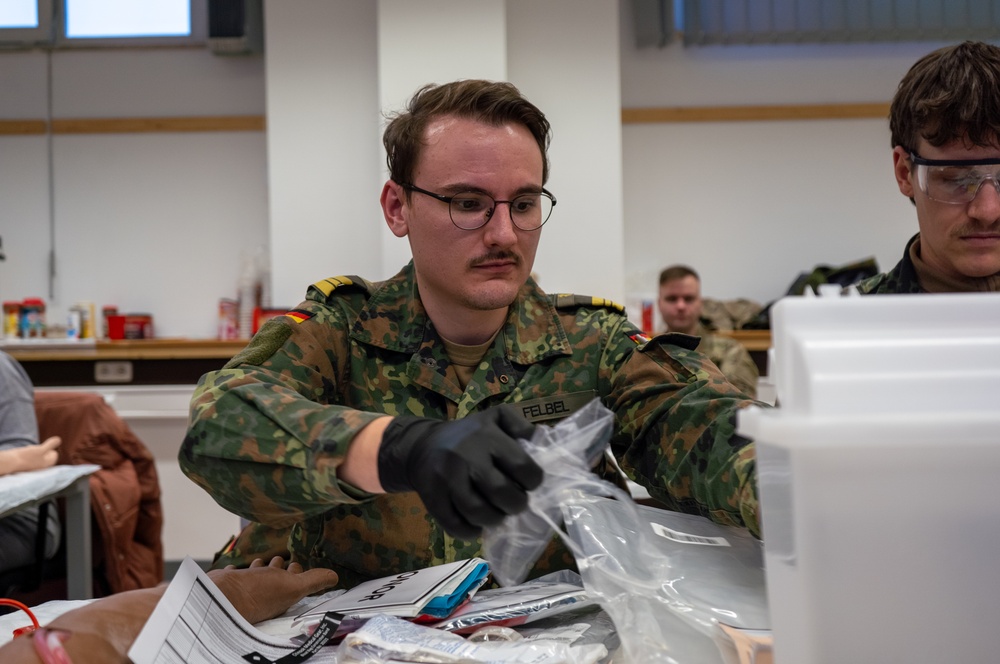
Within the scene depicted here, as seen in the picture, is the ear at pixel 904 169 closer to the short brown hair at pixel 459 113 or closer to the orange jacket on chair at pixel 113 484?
the short brown hair at pixel 459 113

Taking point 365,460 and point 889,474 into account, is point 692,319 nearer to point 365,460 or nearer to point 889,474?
point 365,460

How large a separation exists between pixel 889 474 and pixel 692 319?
139 inches

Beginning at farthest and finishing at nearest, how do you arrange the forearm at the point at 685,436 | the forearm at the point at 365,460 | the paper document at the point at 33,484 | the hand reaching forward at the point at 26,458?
the hand reaching forward at the point at 26,458 → the paper document at the point at 33,484 → the forearm at the point at 685,436 → the forearm at the point at 365,460

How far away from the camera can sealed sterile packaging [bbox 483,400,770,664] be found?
83 centimetres

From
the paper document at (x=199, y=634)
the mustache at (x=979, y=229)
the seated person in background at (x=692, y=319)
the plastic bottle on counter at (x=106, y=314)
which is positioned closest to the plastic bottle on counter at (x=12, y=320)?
the plastic bottle on counter at (x=106, y=314)

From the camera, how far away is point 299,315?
143 cm

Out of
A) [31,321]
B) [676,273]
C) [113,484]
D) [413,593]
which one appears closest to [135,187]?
[31,321]

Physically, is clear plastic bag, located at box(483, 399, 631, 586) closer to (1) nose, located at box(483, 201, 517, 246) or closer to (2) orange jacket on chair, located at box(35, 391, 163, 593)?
(1) nose, located at box(483, 201, 517, 246)

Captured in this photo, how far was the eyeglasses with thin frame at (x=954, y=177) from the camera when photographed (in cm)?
134

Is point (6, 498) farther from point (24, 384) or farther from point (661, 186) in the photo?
point (661, 186)

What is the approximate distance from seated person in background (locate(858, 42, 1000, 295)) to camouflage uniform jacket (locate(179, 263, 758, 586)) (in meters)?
0.44

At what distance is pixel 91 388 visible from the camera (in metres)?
4.25

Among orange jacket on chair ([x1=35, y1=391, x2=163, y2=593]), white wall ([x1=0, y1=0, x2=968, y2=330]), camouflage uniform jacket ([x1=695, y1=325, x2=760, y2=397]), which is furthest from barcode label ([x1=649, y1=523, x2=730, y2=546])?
white wall ([x1=0, y1=0, x2=968, y2=330])

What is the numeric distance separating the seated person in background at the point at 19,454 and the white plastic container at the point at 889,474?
211 cm
